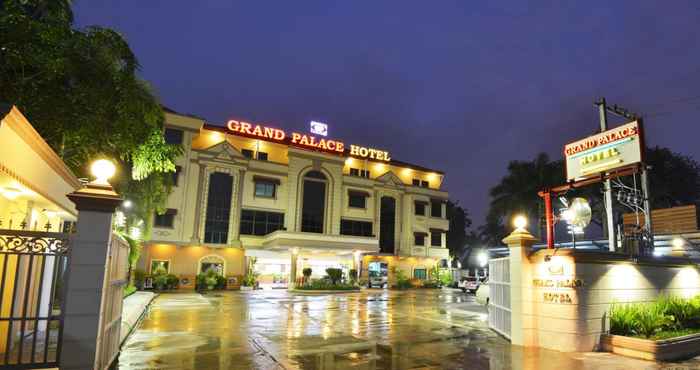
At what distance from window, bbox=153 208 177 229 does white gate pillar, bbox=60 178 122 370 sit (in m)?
28.8

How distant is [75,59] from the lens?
915 centimetres

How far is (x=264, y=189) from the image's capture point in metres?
37.4

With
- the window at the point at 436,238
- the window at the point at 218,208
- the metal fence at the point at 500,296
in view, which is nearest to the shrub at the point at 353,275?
the window at the point at 218,208

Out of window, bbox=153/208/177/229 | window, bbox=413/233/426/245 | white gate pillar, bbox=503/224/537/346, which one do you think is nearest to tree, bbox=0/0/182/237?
white gate pillar, bbox=503/224/537/346

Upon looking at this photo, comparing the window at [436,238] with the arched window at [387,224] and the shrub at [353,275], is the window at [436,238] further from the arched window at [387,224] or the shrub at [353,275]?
→ the shrub at [353,275]

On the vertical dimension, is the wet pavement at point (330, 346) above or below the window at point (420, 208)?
below

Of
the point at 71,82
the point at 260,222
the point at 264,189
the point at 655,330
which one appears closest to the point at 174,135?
the point at 264,189

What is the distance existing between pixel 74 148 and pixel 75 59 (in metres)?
2.97

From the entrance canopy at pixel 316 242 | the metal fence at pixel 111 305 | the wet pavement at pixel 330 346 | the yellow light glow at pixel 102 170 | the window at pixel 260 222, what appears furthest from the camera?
the window at pixel 260 222

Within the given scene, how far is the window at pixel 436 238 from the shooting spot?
45969 millimetres

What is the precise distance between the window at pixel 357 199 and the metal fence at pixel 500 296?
28131 mm

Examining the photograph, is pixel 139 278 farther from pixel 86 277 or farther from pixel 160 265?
pixel 86 277

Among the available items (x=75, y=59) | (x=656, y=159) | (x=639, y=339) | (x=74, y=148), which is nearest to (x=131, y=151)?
(x=74, y=148)

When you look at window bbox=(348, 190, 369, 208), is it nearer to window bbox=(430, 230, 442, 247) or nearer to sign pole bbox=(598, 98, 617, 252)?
window bbox=(430, 230, 442, 247)
